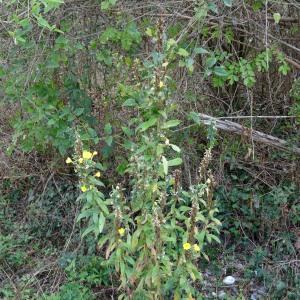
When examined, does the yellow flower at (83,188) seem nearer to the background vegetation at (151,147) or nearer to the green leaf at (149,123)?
the background vegetation at (151,147)

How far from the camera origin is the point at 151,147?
9.14 feet

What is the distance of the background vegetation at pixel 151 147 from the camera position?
299cm

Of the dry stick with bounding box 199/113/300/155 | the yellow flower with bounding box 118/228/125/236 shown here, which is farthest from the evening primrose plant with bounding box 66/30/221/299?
the dry stick with bounding box 199/113/300/155

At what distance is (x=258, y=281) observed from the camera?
4078 mm

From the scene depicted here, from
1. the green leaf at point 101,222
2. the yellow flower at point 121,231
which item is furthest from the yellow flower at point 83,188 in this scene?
the yellow flower at point 121,231

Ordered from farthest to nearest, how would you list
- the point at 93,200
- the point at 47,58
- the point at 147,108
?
1. the point at 47,58
2. the point at 93,200
3. the point at 147,108

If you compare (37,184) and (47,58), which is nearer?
(47,58)

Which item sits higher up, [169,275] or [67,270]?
[169,275]

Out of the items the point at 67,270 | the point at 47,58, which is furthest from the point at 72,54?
the point at 67,270

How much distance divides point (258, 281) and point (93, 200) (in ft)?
5.73

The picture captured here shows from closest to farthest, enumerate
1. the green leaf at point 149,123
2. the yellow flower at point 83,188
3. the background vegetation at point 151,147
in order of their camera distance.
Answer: the green leaf at point 149,123, the yellow flower at point 83,188, the background vegetation at point 151,147

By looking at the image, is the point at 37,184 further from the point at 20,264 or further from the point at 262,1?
the point at 262,1

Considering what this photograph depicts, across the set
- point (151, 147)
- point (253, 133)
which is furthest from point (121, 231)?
point (253, 133)

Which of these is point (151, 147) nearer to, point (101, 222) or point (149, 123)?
point (149, 123)
